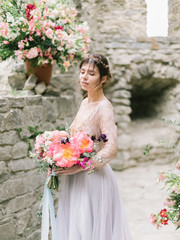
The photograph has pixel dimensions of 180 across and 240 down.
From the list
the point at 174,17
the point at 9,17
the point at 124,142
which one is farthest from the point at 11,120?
the point at 174,17

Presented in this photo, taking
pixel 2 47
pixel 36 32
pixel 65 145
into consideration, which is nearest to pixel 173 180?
pixel 65 145

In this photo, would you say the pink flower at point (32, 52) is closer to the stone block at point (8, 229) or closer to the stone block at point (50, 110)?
the stone block at point (50, 110)

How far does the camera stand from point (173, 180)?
2287 mm

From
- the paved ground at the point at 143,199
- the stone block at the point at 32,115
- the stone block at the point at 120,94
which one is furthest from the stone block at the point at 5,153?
the stone block at the point at 120,94

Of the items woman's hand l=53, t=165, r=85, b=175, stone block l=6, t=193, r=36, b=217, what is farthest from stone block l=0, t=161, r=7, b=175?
woman's hand l=53, t=165, r=85, b=175

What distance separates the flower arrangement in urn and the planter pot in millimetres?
65

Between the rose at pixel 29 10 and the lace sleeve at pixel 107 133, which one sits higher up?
the rose at pixel 29 10

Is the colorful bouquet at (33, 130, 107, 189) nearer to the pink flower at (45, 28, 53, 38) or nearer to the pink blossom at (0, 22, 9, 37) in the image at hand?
the pink flower at (45, 28, 53, 38)

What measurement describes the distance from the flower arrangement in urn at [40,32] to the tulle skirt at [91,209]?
1.69 metres

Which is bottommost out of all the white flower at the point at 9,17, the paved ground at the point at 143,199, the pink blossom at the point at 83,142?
the paved ground at the point at 143,199

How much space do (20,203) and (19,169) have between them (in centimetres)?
32

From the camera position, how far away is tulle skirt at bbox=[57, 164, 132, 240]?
1940 mm

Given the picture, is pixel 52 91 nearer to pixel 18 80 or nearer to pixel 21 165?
pixel 18 80

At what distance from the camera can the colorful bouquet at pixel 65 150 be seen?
1.78 metres
